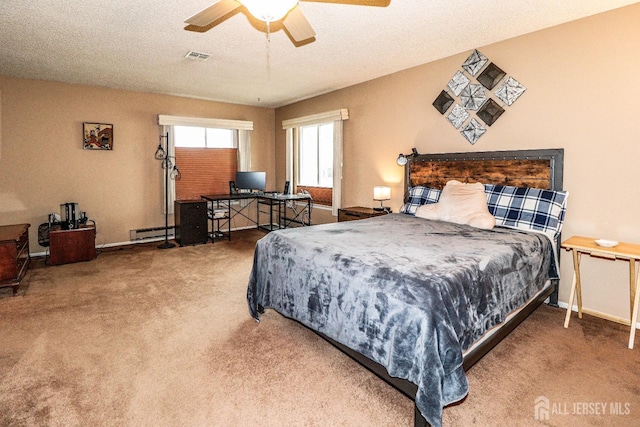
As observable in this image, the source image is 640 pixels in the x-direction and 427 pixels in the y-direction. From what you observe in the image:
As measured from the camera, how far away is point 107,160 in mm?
5312

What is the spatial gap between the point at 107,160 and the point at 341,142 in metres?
3.63

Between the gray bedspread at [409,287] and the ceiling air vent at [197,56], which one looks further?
the ceiling air vent at [197,56]

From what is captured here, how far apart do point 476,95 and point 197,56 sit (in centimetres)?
306

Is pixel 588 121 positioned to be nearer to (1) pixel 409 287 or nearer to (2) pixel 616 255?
(2) pixel 616 255

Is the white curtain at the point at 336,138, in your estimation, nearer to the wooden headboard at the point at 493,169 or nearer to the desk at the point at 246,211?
the desk at the point at 246,211

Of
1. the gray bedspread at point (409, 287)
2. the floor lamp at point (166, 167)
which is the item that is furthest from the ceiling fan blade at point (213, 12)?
the floor lamp at point (166, 167)

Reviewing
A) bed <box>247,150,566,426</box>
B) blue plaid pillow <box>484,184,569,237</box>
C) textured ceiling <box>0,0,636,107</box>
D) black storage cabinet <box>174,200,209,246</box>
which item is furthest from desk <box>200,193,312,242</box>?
blue plaid pillow <box>484,184,569,237</box>

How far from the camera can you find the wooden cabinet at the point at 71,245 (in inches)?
170

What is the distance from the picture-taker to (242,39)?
3.35m

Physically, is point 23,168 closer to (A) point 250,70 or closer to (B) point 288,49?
(A) point 250,70

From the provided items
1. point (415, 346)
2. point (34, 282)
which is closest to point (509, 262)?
point (415, 346)

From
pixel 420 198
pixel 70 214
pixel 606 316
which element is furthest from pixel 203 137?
pixel 606 316

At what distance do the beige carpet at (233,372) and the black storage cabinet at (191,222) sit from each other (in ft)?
7.29

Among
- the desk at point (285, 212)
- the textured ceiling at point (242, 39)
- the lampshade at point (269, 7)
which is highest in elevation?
the textured ceiling at point (242, 39)
